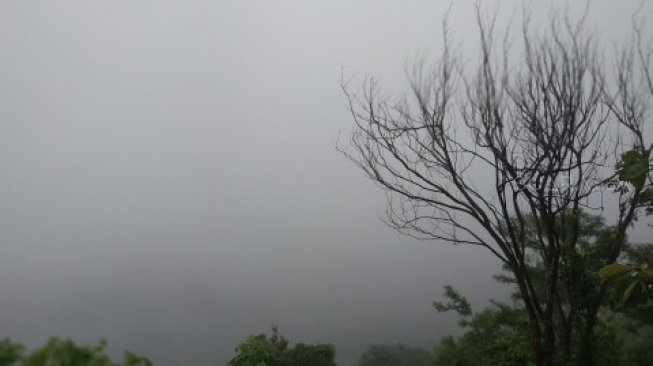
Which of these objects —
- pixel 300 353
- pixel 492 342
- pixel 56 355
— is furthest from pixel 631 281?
pixel 300 353

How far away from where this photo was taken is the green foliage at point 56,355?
1438 mm

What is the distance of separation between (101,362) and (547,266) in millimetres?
7191

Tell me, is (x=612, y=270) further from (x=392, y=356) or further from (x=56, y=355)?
(x=392, y=356)

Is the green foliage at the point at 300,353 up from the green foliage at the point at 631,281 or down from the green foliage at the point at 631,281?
up

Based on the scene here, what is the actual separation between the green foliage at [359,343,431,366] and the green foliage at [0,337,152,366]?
53.1 metres

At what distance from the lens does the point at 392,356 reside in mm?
52156

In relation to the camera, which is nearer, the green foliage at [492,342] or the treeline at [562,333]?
the treeline at [562,333]

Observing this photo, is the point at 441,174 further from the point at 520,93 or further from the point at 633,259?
the point at 633,259

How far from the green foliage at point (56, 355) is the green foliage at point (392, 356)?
53.1 meters

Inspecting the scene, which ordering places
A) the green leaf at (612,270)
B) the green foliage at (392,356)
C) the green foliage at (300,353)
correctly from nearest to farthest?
the green leaf at (612,270)
the green foliage at (300,353)
the green foliage at (392,356)

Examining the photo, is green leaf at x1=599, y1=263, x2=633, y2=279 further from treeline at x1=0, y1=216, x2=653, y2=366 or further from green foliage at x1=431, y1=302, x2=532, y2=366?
green foliage at x1=431, y1=302, x2=532, y2=366

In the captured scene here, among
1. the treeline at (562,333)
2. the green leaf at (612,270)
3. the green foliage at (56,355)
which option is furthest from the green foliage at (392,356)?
the green foliage at (56,355)

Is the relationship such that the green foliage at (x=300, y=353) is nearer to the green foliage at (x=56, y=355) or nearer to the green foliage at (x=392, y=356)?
the green foliage at (x=56, y=355)

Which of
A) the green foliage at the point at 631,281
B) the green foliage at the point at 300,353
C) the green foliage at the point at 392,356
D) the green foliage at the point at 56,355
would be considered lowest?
the green foliage at the point at 56,355
